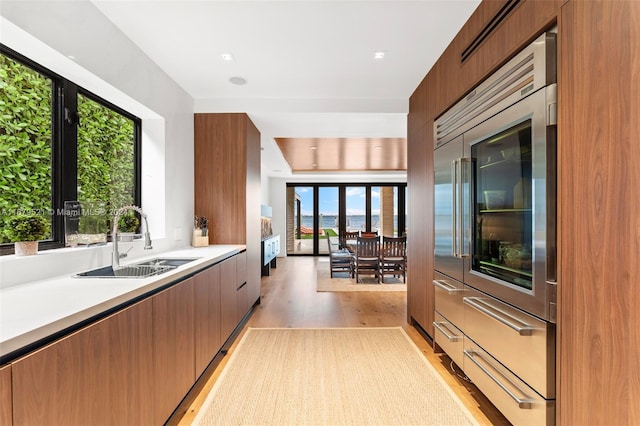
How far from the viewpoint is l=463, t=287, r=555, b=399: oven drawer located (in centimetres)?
139

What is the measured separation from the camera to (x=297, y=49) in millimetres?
2576

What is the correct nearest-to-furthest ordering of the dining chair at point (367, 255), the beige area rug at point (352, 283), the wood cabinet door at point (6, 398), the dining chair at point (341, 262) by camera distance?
the wood cabinet door at point (6, 398) → the beige area rug at point (352, 283) → the dining chair at point (367, 255) → the dining chair at point (341, 262)

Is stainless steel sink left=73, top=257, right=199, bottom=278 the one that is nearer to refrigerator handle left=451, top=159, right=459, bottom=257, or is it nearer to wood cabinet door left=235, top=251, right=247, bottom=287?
wood cabinet door left=235, top=251, right=247, bottom=287

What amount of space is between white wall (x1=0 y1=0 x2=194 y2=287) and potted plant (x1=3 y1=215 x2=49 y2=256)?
6 cm

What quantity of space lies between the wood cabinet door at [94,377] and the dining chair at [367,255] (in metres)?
4.46

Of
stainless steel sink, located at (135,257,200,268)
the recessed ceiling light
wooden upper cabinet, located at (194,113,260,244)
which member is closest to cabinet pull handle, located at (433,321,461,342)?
stainless steel sink, located at (135,257,200,268)

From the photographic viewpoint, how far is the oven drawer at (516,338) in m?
1.39

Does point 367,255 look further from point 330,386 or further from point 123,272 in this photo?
point 123,272

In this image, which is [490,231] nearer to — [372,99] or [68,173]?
[372,99]

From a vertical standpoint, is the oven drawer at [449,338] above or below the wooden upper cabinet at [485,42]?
below

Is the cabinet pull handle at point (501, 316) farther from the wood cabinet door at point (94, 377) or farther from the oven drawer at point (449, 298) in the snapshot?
the wood cabinet door at point (94, 377)

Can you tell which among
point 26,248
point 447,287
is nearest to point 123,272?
point 26,248

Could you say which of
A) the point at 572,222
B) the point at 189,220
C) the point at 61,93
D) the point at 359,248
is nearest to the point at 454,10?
the point at 572,222

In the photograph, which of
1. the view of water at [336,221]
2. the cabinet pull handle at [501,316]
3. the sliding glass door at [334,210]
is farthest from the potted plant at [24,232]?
the view of water at [336,221]
